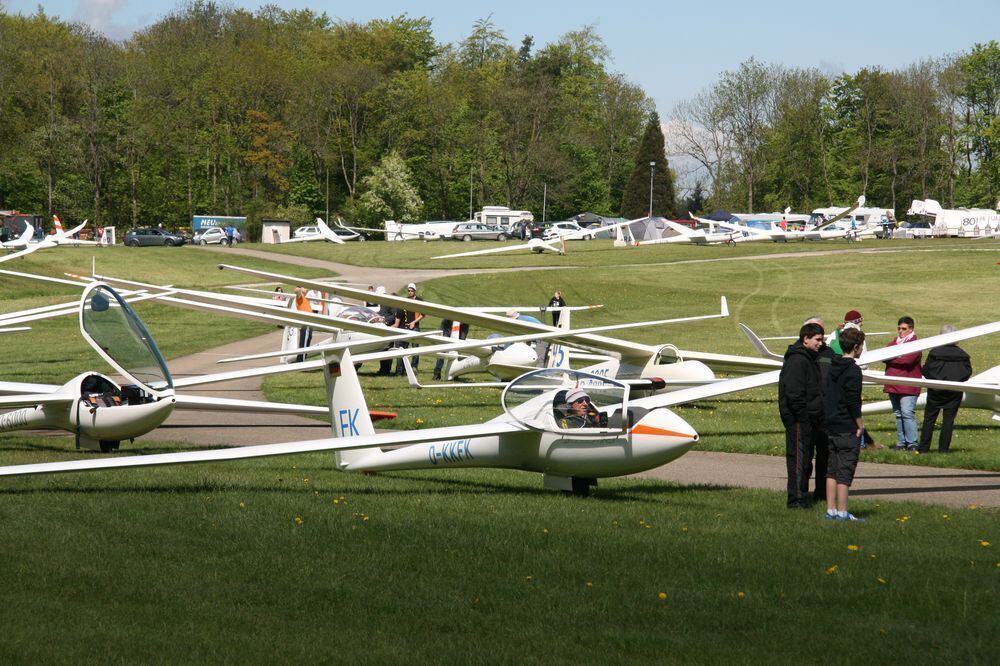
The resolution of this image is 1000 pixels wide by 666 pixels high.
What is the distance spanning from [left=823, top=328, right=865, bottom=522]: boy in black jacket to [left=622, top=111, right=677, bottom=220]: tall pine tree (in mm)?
99432

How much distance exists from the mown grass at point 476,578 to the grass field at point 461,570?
0.8 inches

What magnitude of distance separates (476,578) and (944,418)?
9246 millimetres

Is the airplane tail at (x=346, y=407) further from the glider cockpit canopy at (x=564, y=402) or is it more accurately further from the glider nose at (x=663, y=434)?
the glider nose at (x=663, y=434)

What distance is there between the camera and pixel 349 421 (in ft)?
40.3

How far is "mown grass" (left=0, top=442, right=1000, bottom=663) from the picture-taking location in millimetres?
6176

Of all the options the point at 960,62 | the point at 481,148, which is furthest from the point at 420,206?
the point at 960,62

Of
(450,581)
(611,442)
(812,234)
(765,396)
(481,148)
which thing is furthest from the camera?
(481,148)

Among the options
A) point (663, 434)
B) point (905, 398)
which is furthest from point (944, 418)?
point (663, 434)

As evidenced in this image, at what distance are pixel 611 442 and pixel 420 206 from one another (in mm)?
91107

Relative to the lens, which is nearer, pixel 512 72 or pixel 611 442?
pixel 611 442

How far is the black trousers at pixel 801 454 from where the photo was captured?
10.3m

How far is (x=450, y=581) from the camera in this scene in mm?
7570

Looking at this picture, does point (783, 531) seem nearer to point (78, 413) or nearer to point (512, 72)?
point (78, 413)

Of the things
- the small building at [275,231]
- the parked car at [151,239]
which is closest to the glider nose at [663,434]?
the parked car at [151,239]
